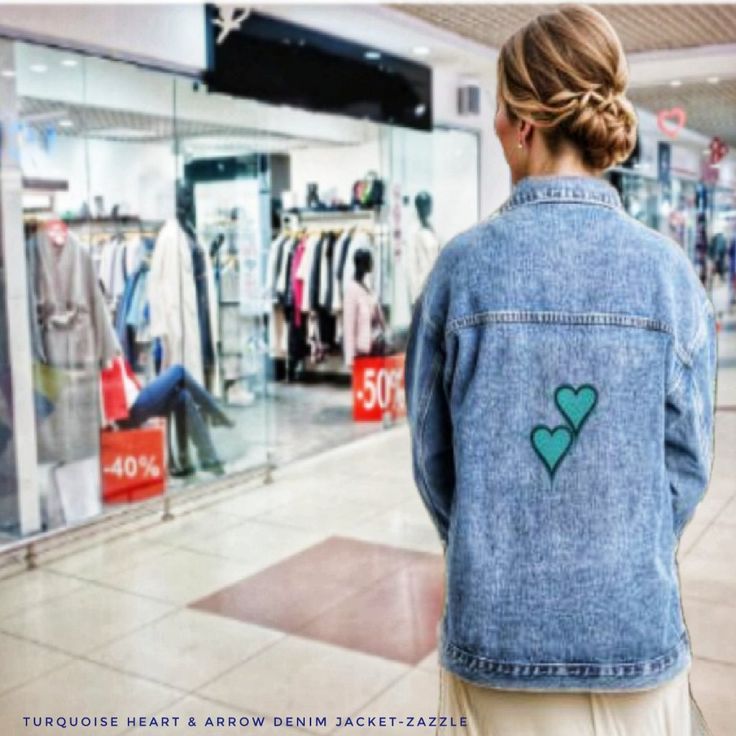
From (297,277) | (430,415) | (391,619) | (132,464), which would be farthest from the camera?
(297,277)

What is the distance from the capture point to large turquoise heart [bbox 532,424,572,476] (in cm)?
A: 104

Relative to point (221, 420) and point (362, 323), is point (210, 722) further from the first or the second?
point (362, 323)

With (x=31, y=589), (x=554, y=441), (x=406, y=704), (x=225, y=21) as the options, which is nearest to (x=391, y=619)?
(x=406, y=704)

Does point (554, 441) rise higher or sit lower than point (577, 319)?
lower

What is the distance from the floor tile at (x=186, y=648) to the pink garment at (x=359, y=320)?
4203 mm

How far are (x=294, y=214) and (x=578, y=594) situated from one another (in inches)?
329

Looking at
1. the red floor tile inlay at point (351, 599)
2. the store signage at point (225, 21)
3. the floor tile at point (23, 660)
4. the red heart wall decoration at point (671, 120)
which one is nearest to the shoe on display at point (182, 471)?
the red floor tile inlay at point (351, 599)

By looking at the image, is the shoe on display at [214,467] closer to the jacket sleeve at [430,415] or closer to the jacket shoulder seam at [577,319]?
the jacket sleeve at [430,415]

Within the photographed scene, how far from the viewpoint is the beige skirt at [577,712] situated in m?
1.10

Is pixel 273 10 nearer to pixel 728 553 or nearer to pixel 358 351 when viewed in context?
pixel 358 351

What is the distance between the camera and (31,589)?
12.7 feet

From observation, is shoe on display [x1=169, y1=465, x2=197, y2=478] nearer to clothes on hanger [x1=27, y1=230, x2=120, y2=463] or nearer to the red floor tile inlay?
clothes on hanger [x1=27, y1=230, x2=120, y2=463]

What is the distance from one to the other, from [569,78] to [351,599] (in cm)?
291

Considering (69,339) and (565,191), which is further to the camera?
(69,339)
